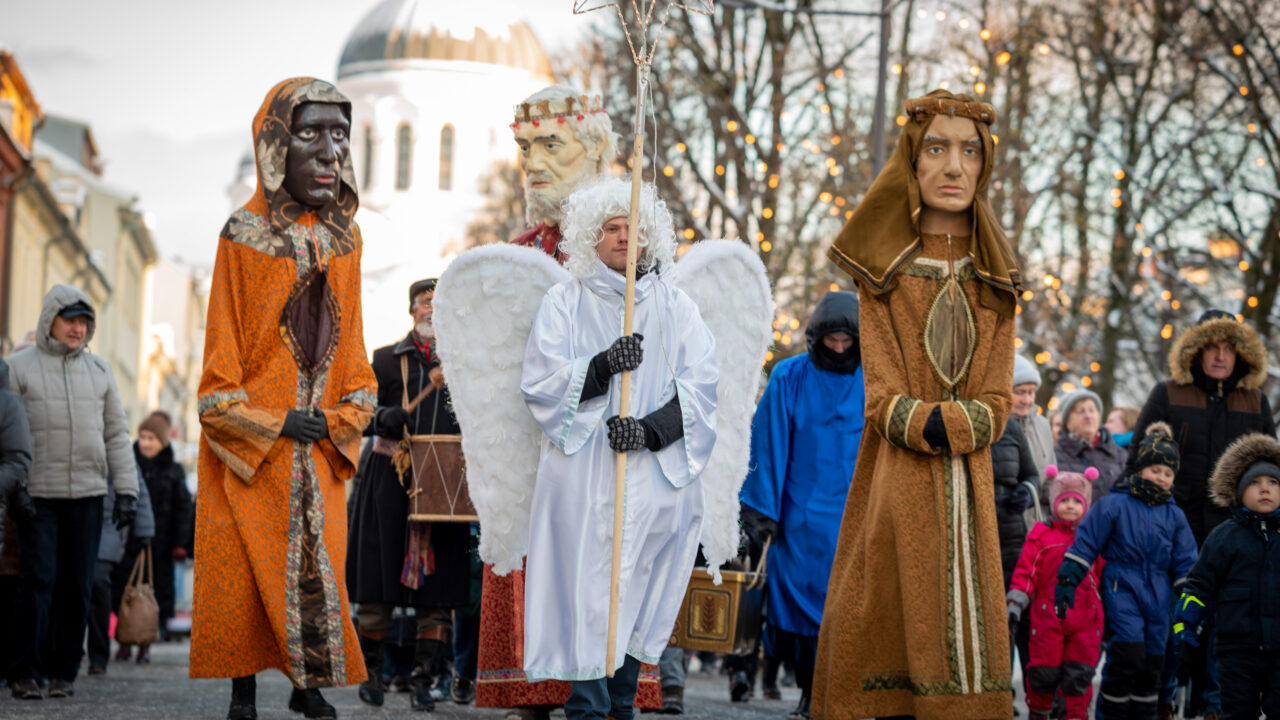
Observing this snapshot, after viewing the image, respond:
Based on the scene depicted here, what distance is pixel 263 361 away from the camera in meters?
7.98

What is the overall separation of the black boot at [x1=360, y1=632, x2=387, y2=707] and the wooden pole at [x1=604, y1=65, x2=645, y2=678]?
10.0 feet

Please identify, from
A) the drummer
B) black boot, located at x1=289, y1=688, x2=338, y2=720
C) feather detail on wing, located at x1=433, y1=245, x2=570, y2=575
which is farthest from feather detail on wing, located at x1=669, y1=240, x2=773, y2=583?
the drummer

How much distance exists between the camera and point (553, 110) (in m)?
9.34

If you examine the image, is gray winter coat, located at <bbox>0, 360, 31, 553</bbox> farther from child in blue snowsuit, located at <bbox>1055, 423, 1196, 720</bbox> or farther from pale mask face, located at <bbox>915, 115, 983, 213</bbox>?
child in blue snowsuit, located at <bbox>1055, 423, 1196, 720</bbox>

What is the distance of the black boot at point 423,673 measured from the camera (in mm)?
9508

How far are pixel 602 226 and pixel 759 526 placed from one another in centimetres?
254

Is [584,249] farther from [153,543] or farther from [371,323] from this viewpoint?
[371,323]

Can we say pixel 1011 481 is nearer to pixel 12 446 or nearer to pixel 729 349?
pixel 729 349

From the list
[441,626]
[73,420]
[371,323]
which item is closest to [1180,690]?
[441,626]

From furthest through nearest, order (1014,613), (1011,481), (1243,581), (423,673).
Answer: (1011,481)
(423,673)
(1014,613)
(1243,581)

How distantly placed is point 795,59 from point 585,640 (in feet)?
60.2

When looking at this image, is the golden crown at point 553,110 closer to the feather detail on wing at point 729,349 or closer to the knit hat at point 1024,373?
the feather detail on wing at point 729,349

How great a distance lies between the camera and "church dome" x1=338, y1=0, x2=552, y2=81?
82.4 m

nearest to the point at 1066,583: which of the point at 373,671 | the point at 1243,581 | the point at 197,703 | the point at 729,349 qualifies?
the point at 1243,581
